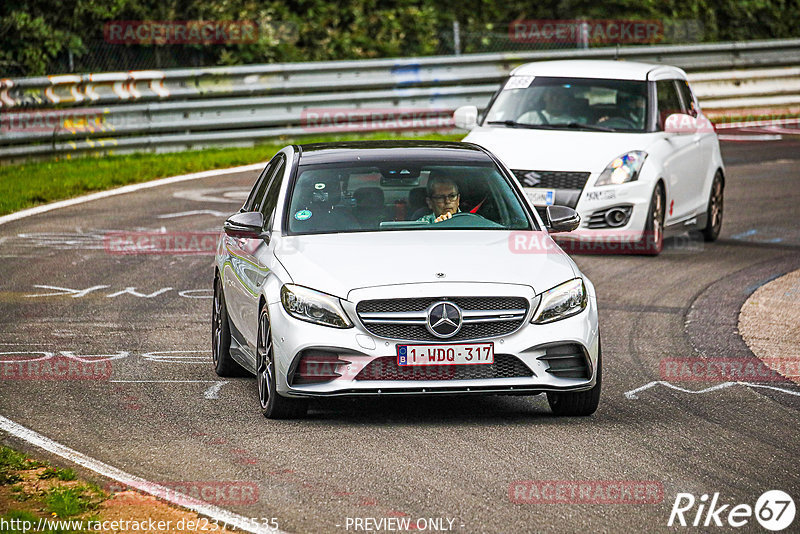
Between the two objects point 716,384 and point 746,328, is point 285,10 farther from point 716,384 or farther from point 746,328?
point 716,384

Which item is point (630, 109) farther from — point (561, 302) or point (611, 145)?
point (561, 302)

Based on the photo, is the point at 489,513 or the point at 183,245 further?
Answer: the point at 183,245

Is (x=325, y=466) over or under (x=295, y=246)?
under

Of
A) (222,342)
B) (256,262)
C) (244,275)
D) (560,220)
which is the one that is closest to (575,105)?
(560,220)

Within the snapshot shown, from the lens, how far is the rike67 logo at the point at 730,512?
237 inches

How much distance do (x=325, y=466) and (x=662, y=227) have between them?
867 centimetres

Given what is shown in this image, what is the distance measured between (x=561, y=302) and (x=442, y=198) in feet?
4.51

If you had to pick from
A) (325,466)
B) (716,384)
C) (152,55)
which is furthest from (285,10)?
(325,466)

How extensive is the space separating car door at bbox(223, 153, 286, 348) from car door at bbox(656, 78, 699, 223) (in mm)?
6231

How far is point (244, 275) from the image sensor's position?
8930 mm

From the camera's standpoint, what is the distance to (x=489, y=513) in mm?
6164

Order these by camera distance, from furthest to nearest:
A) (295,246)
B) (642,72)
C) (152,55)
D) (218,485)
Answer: (152,55)
(642,72)
(295,246)
(218,485)

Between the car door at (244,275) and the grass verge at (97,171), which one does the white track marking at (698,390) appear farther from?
the grass verge at (97,171)

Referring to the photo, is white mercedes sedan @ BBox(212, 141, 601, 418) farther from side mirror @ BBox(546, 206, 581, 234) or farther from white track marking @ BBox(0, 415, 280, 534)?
white track marking @ BBox(0, 415, 280, 534)
